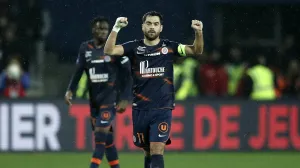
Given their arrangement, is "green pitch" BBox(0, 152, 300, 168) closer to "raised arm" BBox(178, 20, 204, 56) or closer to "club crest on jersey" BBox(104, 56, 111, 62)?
"club crest on jersey" BBox(104, 56, 111, 62)

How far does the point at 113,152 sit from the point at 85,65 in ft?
4.08

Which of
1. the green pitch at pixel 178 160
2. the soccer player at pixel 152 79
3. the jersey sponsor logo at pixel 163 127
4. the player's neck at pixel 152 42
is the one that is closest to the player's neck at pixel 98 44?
the soccer player at pixel 152 79

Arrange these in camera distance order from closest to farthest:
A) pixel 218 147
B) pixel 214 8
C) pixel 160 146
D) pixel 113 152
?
pixel 160 146 → pixel 113 152 → pixel 218 147 → pixel 214 8

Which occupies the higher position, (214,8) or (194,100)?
(214,8)

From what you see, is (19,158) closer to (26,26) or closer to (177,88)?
(177,88)

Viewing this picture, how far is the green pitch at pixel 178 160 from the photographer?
15859 mm

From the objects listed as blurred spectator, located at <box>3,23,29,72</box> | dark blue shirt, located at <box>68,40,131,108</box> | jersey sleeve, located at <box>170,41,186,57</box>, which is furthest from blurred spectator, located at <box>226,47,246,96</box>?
jersey sleeve, located at <box>170,41,186,57</box>

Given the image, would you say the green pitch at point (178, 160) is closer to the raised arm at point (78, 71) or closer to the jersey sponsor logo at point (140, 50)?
the raised arm at point (78, 71)

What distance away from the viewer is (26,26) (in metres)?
23.0

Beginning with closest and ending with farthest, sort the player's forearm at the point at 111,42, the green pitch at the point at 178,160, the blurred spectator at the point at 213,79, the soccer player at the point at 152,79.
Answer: the player's forearm at the point at 111,42 < the soccer player at the point at 152,79 < the green pitch at the point at 178,160 < the blurred spectator at the point at 213,79

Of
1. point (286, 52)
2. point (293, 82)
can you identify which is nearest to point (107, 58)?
point (293, 82)

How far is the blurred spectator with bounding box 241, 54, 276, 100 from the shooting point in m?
19.4

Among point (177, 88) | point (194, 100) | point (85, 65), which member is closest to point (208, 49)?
point (177, 88)

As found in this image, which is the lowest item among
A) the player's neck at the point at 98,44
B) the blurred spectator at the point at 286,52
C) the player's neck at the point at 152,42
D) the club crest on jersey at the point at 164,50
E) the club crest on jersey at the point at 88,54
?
the blurred spectator at the point at 286,52
